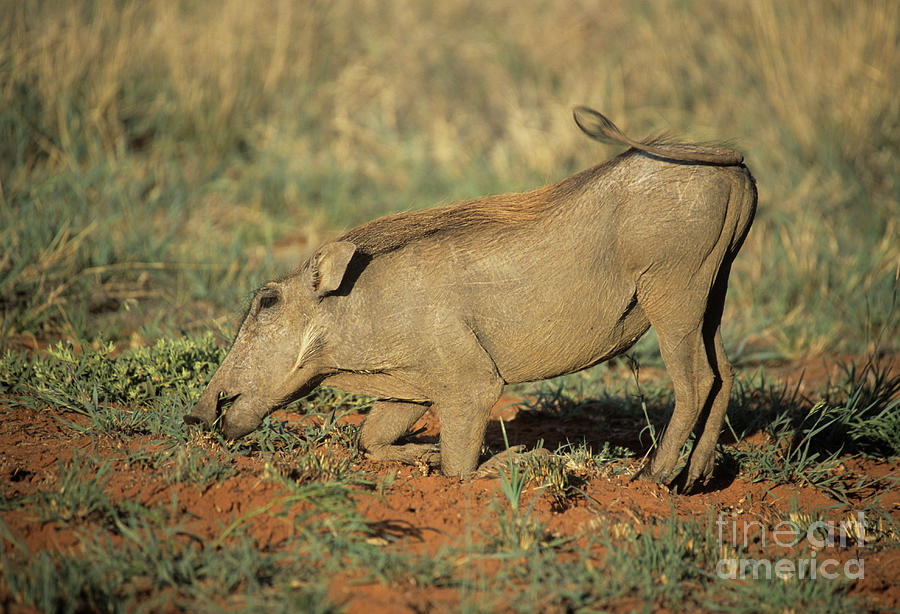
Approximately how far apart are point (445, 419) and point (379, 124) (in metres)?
5.58

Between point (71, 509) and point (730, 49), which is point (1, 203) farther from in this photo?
point (730, 49)

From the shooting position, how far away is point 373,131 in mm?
8195

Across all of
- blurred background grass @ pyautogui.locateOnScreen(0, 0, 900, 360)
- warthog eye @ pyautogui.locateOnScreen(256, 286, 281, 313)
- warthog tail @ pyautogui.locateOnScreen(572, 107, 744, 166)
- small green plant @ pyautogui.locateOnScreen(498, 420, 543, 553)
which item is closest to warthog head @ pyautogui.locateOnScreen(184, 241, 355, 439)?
warthog eye @ pyautogui.locateOnScreen(256, 286, 281, 313)

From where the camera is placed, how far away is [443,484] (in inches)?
126

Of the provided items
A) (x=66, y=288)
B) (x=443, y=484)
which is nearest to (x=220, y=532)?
(x=443, y=484)

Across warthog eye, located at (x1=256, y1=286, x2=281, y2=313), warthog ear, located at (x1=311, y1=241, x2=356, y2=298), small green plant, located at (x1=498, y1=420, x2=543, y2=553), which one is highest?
warthog ear, located at (x1=311, y1=241, x2=356, y2=298)

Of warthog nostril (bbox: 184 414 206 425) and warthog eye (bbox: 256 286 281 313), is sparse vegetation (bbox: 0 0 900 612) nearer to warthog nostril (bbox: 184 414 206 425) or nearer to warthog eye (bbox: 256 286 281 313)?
warthog nostril (bbox: 184 414 206 425)

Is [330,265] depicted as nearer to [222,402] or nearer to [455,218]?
[455,218]

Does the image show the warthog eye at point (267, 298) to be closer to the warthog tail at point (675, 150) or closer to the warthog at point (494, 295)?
the warthog at point (494, 295)

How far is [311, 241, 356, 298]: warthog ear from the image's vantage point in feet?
10.1

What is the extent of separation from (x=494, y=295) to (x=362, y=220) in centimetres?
398

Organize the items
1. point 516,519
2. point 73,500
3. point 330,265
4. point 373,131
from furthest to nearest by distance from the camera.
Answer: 1. point 373,131
2. point 330,265
3. point 516,519
4. point 73,500

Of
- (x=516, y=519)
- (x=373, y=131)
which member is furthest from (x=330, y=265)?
(x=373, y=131)

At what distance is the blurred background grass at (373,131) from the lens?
18.1 ft
